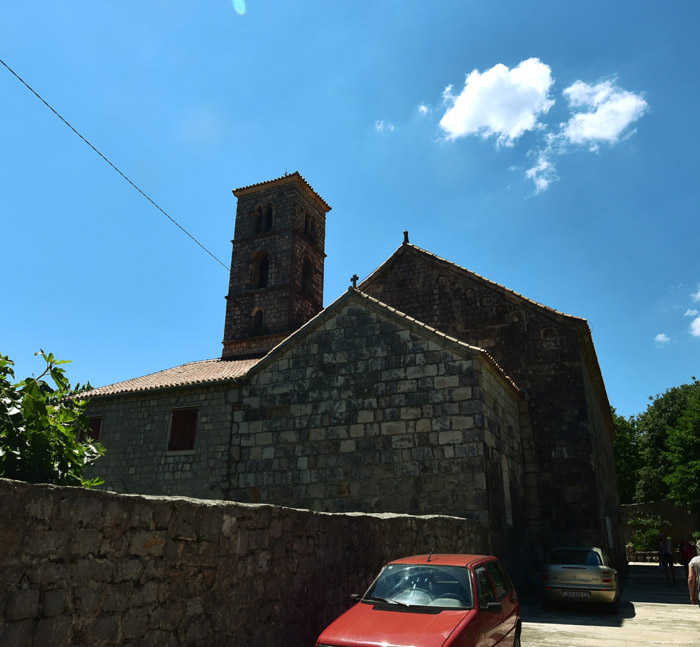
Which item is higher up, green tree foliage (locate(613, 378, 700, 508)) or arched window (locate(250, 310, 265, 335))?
arched window (locate(250, 310, 265, 335))

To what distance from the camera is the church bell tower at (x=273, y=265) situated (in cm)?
2623

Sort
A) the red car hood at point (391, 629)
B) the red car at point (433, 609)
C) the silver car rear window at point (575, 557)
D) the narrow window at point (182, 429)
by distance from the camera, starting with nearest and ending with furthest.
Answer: the red car hood at point (391, 629), the red car at point (433, 609), the silver car rear window at point (575, 557), the narrow window at point (182, 429)

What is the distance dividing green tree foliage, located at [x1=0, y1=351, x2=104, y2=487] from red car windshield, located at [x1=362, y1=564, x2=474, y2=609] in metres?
3.28

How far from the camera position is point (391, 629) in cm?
469

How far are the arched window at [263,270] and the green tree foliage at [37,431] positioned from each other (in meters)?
23.1

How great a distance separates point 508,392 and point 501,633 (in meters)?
10.0

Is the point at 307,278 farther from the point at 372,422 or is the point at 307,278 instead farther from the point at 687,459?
the point at 687,459

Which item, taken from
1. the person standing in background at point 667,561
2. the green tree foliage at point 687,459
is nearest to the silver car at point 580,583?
the person standing in background at point 667,561

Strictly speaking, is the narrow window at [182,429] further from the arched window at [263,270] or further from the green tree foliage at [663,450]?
the green tree foliage at [663,450]

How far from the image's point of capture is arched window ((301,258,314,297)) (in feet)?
93.7

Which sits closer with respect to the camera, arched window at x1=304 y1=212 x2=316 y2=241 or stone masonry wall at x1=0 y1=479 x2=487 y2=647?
stone masonry wall at x1=0 y1=479 x2=487 y2=647

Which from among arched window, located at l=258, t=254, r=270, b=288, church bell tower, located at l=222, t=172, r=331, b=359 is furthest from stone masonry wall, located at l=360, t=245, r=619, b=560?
arched window, located at l=258, t=254, r=270, b=288

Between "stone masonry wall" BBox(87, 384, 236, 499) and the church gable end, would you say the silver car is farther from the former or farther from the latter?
"stone masonry wall" BBox(87, 384, 236, 499)

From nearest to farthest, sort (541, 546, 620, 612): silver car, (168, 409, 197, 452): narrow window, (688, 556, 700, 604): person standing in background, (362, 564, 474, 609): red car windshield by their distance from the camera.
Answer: (362, 564, 474, 609): red car windshield
(688, 556, 700, 604): person standing in background
(541, 546, 620, 612): silver car
(168, 409, 197, 452): narrow window
